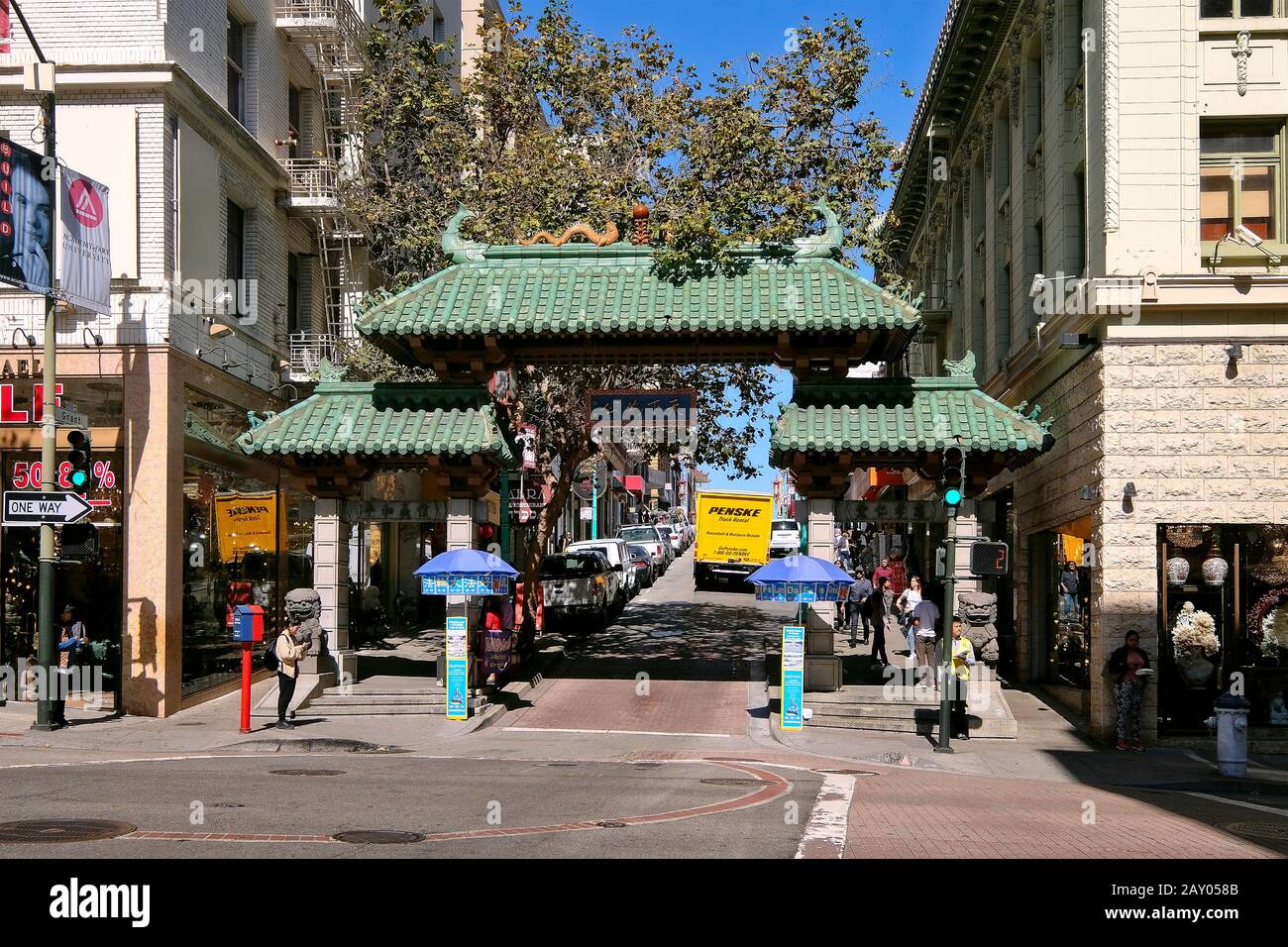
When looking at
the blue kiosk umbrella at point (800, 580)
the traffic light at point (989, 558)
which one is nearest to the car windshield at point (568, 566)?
the blue kiosk umbrella at point (800, 580)

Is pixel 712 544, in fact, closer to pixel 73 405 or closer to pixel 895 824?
pixel 73 405

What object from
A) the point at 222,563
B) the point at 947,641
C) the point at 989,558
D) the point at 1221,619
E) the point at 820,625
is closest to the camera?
the point at 989,558

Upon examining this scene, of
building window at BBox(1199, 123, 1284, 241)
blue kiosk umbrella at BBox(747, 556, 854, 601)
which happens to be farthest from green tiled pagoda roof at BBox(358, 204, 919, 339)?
building window at BBox(1199, 123, 1284, 241)

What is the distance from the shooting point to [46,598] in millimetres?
19891

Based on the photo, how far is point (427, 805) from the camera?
13.2 m

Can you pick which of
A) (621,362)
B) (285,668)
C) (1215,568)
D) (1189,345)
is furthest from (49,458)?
(1215,568)

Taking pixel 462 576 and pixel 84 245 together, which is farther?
pixel 84 245

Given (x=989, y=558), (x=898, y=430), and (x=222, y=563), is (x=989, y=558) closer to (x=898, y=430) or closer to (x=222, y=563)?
(x=898, y=430)

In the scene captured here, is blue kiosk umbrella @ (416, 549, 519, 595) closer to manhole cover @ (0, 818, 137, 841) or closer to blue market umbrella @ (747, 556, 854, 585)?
blue market umbrella @ (747, 556, 854, 585)

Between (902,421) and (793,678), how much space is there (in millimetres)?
4545

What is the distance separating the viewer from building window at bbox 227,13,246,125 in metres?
27.7

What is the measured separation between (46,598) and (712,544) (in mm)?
18255

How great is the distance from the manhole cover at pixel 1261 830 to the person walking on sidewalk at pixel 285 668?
13436 mm

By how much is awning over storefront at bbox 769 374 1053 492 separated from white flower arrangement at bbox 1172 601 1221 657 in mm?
3397
